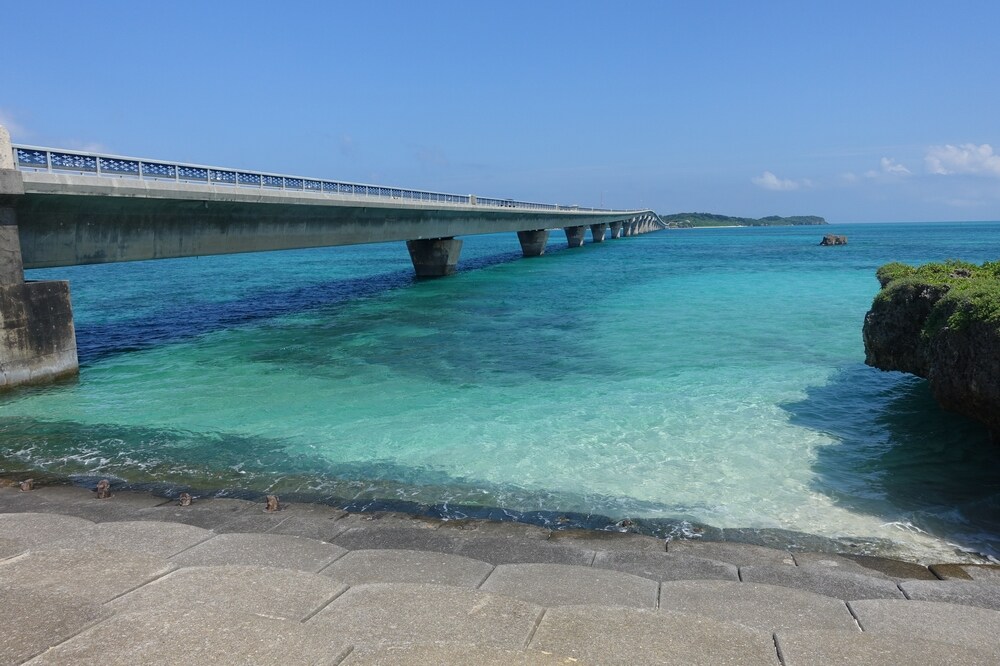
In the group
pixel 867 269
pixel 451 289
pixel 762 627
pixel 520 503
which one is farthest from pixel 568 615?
pixel 867 269

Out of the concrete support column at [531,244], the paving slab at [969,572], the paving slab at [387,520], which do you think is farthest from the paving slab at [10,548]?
the concrete support column at [531,244]

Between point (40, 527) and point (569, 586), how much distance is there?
5.54 m

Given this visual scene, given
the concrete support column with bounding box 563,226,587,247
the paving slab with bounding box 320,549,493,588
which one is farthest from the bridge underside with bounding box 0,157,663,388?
the concrete support column with bounding box 563,226,587,247

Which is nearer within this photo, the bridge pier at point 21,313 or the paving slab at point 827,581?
the paving slab at point 827,581

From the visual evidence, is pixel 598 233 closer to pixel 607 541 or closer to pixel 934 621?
pixel 607 541

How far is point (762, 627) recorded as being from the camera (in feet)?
16.6

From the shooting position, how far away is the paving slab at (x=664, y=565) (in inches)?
259

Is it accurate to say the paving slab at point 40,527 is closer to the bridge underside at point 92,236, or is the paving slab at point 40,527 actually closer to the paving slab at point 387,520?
the paving slab at point 387,520

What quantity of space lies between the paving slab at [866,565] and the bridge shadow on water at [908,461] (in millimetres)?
1308

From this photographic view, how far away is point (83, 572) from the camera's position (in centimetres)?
577

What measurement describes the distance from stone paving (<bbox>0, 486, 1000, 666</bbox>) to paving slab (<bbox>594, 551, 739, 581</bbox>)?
24 millimetres

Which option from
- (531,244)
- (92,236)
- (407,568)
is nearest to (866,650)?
A: (407,568)

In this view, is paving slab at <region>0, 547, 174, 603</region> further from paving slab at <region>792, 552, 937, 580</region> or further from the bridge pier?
the bridge pier

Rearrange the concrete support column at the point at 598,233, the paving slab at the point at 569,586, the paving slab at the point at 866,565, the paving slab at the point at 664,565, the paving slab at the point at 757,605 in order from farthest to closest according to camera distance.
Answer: the concrete support column at the point at 598,233, the paving slab at the point at 866,565, the paving slab at the point at 664,565, the paving slab at the point at 569,586, the paving slab at the point at 757,605
